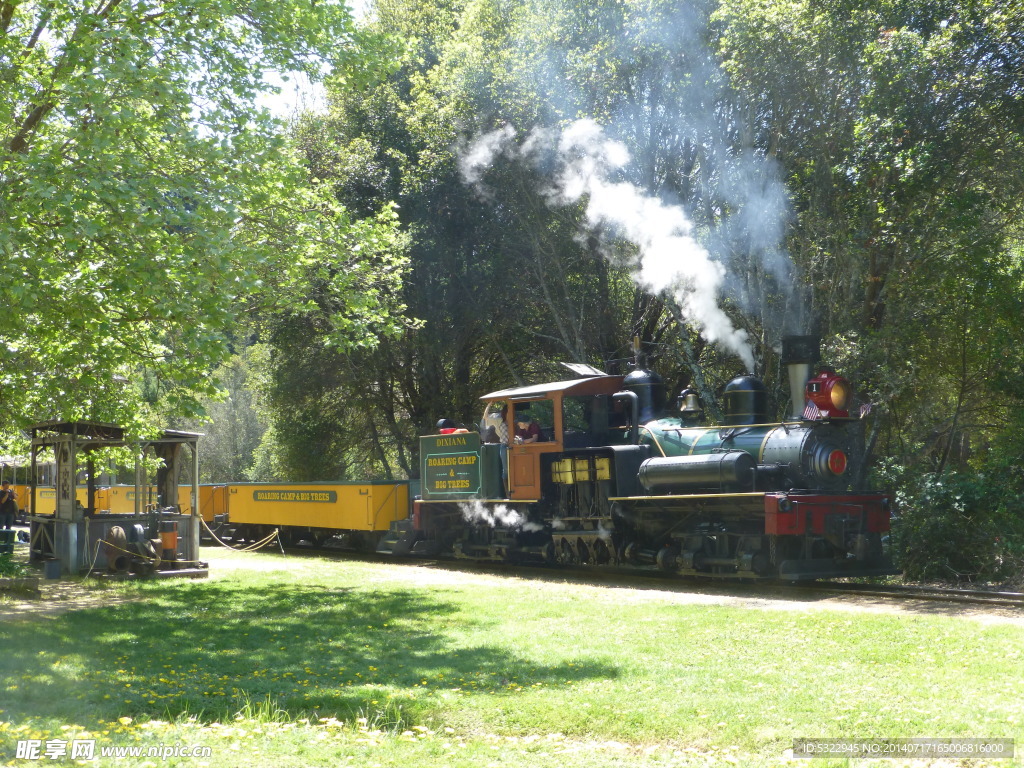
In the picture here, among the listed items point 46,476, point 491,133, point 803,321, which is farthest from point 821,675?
point 46,476

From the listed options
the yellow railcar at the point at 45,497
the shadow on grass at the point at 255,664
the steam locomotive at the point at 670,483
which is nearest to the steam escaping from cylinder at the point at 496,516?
the steam locomotive at the point at 670,483

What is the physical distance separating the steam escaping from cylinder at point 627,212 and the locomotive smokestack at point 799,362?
3188 millimetres

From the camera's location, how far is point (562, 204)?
24734 mm

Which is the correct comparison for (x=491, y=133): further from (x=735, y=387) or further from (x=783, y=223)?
(x=735, y=387)

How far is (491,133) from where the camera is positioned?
25.5m

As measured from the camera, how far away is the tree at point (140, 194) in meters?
10.6

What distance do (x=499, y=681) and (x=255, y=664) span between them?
2346 mm

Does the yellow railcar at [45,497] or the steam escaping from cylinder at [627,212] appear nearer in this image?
the steam escaping from cylinder at [627,212]

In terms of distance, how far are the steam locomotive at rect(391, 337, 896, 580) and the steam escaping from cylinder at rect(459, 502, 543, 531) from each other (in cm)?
4

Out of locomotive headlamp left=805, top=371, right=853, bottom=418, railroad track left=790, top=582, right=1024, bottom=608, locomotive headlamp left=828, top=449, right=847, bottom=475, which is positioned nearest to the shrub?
railroad track left=790, top=582, right=1024, bottom=608

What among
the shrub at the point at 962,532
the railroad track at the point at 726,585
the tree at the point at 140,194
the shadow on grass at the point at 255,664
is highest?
the tree at the point at 140,194

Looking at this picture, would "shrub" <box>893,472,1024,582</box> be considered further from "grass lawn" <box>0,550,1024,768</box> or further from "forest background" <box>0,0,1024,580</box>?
"grass lawn" <box>0,550,1024,768</box>

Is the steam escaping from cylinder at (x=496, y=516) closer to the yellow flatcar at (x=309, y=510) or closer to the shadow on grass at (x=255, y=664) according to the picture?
the yellow flatcar at (x=309, y=510)

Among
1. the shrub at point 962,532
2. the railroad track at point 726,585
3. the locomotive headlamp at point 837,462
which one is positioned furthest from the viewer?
the shrub at point 962,532
